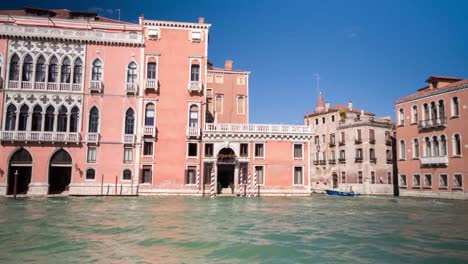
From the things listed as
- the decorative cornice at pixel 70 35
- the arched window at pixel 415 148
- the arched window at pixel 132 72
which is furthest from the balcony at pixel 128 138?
the arched window at pixel 415 148

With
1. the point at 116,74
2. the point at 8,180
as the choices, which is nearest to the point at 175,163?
the point at 116,74

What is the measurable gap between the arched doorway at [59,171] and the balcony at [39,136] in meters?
0.92

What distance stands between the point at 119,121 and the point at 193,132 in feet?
17.1

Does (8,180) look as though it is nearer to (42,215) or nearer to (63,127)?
(63,127)

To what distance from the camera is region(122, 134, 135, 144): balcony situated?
26312 mm

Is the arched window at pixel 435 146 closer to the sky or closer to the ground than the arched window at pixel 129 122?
closer to the ground

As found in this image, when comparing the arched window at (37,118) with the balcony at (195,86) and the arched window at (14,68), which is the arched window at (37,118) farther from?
the balcony at (195,86)

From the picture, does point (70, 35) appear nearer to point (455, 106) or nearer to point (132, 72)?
point (132, 72)

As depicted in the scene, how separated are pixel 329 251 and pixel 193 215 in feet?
25.7

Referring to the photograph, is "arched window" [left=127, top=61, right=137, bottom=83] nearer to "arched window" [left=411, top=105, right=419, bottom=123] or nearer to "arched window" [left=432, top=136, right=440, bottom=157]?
"arched window" [left=411, top=105, right=419, bottom=123]

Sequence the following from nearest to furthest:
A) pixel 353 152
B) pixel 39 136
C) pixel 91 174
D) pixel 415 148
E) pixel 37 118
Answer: pixel 39 136 → pixel 37 118 → pixel 91 174 → pixel 415 148 → pixel 353 152

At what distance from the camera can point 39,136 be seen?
2500 centimetres

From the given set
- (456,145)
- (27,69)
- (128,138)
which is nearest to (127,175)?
(128,138)

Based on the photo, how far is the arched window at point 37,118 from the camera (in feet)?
83.2
